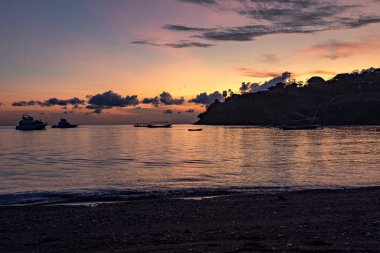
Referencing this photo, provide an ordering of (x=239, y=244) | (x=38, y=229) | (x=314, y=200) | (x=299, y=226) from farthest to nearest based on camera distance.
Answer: (x=314, y=200) → (x=38, y=229) → (x=299, y=226) → (x=239, y=244)

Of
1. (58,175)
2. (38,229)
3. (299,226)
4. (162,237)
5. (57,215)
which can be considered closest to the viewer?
(162,237)

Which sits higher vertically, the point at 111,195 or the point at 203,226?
the point at 203,226

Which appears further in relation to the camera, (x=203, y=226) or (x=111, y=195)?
(x=111, y=195)

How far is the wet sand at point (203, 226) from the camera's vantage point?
1275 cm

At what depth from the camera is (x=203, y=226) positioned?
1620 centimetres

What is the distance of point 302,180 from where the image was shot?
3634 cm

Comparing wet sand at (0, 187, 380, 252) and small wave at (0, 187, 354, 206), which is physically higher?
wet sand at (0, 187, 380, 252)

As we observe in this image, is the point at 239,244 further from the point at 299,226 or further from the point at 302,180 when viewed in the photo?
the point at 302,180

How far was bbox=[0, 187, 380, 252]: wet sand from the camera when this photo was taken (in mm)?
12750

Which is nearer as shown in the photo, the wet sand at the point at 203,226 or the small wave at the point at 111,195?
the wet sand at the point at 203,226

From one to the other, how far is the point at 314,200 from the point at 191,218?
8.47 meters

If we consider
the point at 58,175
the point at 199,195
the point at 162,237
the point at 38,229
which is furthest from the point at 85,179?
the point at 162,237

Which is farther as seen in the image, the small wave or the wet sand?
the small wave

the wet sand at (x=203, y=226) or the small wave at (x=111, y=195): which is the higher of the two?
the wet sand at (x=203, y=226)
